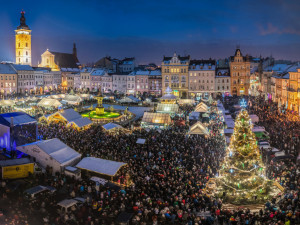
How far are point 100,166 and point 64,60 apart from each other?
87241mm

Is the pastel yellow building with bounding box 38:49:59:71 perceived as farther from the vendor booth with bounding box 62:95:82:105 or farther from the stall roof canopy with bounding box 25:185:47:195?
the stall roof canopy with bounding box 25:185:47:195

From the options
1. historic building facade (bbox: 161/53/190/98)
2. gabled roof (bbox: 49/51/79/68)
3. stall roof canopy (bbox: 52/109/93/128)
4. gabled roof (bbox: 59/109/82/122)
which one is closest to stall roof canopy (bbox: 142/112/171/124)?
stall roof canopy (bbox: 52/109/93/128)

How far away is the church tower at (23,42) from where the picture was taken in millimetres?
93312

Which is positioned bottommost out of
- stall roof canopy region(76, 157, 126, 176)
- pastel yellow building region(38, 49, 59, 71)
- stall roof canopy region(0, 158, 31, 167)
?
stall roof canopy region(76, 157, 126, 176)

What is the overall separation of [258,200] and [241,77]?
193 ft

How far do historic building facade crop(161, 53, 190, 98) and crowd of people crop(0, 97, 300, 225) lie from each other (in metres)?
49.2

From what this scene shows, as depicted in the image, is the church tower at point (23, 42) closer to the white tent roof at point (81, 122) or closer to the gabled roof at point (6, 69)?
the gabled roof at point (6, 69)

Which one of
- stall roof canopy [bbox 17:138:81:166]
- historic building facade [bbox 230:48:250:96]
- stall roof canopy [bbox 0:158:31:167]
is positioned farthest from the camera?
historic building facade [bbox 230:48:250:96]

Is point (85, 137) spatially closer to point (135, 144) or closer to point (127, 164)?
point (135, 144)

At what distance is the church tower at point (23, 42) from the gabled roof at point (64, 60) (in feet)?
27.8

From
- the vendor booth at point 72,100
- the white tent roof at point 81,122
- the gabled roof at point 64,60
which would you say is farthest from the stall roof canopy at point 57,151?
the gabled roof at point 64,60

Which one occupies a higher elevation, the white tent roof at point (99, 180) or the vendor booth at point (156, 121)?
the vendor booth at point (156, 121)

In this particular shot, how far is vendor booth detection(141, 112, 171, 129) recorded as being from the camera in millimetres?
34112

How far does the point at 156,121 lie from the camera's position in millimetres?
34406
